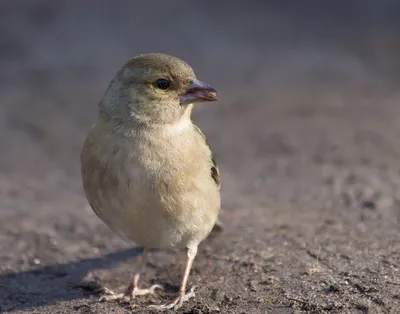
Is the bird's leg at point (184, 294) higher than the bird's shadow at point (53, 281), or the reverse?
the bird's leg at point (184, 294)

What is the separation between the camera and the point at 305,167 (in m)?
7.88

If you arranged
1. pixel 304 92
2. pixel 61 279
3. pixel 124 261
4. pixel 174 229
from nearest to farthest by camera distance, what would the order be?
pixel 174 229 → pixel 61 279 → pixel 124 261 → pixel 304 92

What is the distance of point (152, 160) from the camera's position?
4.48 meters

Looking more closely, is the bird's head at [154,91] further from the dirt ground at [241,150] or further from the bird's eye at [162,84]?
the dirt ground at [241,150]

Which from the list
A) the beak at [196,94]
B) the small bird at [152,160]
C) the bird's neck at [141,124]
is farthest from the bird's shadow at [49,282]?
the beak at [196,94]

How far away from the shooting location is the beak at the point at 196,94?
4723 millimetres

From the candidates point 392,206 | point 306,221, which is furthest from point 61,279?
point 392,206

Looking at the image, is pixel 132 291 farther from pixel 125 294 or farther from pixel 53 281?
pixel 53 281

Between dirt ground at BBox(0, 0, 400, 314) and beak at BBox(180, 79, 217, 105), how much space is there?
134 centimetres

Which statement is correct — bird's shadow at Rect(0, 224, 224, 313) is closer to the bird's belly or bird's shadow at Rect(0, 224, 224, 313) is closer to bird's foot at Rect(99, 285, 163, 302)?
bird's foot at Rect(99, 285, 163, 302)

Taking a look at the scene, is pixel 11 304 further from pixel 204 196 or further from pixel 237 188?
pixel 237 188

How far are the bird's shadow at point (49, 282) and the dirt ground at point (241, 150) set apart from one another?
17 mm

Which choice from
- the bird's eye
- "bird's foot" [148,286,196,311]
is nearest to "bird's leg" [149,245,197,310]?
"bird's foot" [148,286,196,311]

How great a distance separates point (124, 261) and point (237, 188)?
208 cm
